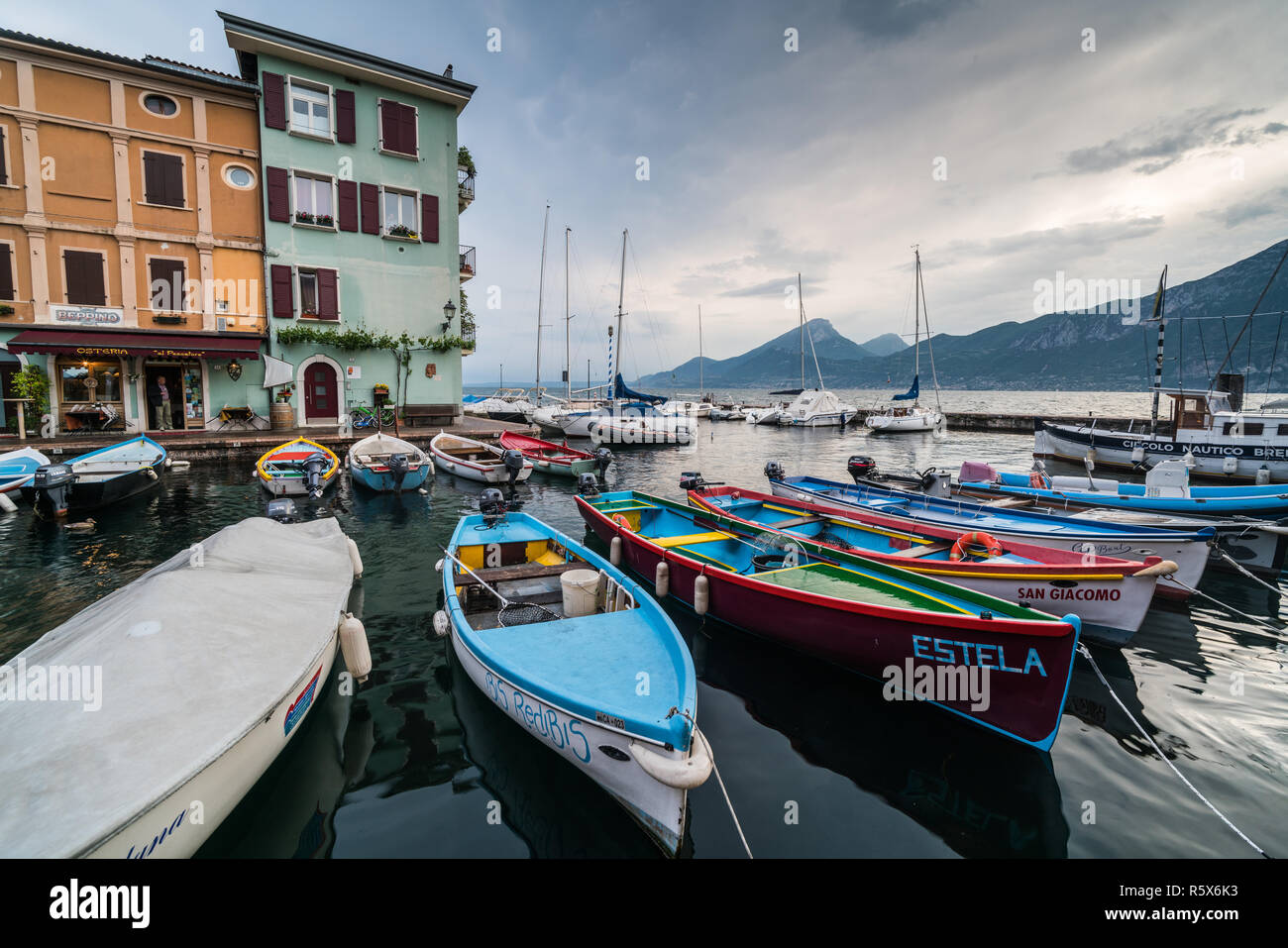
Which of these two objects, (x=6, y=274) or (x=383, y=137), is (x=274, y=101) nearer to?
(x=383, y=137)

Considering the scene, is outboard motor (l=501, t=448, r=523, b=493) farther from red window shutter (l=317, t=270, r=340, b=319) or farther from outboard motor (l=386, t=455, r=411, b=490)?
red window shutter (l=317, t=270, r=340, b=319)

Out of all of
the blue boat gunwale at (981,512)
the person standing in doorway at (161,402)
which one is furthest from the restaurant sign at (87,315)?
the blue boat gunwale at (981,512)

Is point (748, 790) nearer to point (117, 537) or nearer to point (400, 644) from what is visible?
point (400, 644)

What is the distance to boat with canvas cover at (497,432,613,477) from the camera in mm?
20812

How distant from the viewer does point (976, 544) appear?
30.7 feet

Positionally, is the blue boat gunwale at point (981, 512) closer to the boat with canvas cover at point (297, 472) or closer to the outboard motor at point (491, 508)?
the outboard motor at point (491, 508)

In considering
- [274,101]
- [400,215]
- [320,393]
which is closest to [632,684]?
[320,393]

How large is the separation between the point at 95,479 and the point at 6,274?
1250 cm

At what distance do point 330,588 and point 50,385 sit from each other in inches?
903

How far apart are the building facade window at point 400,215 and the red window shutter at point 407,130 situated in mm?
1728

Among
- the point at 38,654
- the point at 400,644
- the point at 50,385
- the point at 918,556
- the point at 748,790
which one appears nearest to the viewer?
the point at 38,654

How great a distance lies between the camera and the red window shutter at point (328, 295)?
78.9ft
